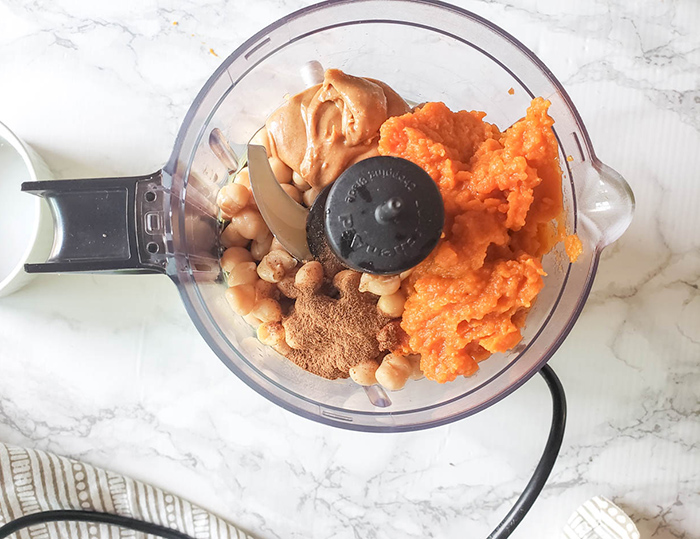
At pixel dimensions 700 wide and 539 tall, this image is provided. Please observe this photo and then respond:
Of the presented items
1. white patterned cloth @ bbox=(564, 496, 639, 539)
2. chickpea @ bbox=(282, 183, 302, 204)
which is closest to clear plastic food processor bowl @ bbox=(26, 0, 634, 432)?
chickpea @ bbox=(282, 183, 302, 204)

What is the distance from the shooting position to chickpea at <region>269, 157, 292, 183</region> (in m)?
0.77

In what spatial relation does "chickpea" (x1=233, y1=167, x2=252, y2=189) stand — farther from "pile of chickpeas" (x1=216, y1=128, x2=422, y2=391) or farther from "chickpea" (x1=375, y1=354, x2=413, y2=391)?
"chickpea" (x1=375, y1=354, x2=413, y2=391)

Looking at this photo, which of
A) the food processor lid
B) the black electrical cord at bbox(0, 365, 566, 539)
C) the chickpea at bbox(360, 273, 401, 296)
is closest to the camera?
the food processor lid

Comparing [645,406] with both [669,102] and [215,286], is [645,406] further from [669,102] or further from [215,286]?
[215,286]

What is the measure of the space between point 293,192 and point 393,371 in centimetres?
26

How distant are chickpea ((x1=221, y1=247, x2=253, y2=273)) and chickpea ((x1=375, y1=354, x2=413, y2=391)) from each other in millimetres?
220

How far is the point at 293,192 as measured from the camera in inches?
30.4

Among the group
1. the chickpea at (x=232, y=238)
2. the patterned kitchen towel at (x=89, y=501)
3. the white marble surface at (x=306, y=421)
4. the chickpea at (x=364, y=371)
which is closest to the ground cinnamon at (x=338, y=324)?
the chickpea at (x=364, y=371)

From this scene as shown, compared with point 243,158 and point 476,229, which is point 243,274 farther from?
point 476,229

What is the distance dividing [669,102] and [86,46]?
0.89 meters

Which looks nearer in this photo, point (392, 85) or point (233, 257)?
point (233, 257)

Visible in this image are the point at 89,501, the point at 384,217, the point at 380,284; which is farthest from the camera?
the point at 89,501

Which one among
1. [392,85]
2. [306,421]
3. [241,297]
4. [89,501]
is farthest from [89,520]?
[392,85]

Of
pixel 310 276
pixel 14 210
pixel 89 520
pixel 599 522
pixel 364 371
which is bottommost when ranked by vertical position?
pixel 599 522
